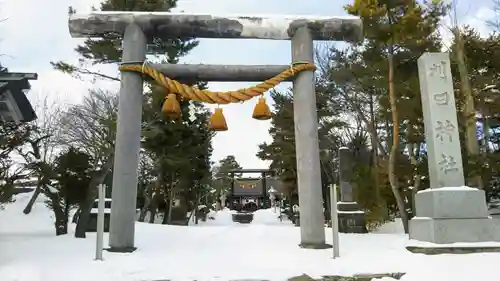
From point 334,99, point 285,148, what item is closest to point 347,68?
point 334,99

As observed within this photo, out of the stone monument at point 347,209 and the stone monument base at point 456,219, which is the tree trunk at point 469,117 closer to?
the stone monument at point 347,209

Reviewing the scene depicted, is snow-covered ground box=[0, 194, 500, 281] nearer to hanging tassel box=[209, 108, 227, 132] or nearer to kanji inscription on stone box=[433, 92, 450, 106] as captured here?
hanging tassel box=[209, 108, 227, 132]

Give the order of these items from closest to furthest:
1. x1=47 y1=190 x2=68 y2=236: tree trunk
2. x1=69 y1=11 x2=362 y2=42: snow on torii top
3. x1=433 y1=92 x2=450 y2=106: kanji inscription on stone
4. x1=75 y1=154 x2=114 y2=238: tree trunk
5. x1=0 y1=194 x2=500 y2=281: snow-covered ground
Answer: x1=0 y1=194 x2=500 y2=281: snow-covered ground < x1=69 y1=11 x2=362 y2=42: snow on torii top < x1=433 y1=92 x2=450 y2=106: kanji inscription on stone < x1=75 y1=154 x2=114 y2=238: tree trunk < x1=47 y1=190 x2=68 y2=236: tree trunk

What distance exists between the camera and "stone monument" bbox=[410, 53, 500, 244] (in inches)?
264

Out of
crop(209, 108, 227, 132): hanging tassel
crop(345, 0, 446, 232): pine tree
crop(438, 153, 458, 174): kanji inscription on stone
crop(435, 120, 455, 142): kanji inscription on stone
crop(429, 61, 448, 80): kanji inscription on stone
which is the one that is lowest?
Answer: crop(438, 153, 458, 174): kanji inscription on stone

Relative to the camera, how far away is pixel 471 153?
1165 centimetres

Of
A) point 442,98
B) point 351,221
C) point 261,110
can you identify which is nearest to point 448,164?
point 442,98

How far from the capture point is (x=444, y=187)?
7262 millimetres

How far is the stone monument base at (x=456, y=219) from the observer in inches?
263

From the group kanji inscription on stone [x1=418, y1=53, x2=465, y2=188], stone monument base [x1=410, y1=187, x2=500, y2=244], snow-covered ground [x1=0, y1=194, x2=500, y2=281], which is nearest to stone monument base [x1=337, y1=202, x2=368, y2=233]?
snow-covered ground [x1=0, y1=194, x2=500, y2=281]

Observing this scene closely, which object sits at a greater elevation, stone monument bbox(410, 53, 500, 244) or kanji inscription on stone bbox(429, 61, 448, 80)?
kanji inscription on stone bbox(429, 61, 448, 80)

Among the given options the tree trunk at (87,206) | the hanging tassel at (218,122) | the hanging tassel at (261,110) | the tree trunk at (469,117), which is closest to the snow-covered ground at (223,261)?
the tree trunk at (87,206)

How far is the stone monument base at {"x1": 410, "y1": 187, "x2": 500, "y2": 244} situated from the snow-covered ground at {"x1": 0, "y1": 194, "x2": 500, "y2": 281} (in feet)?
2.09

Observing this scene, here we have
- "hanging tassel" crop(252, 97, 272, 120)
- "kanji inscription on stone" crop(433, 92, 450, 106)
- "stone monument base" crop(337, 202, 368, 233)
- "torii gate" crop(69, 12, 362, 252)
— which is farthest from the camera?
"stone monument base" crop(337, 202, 368, 233)
